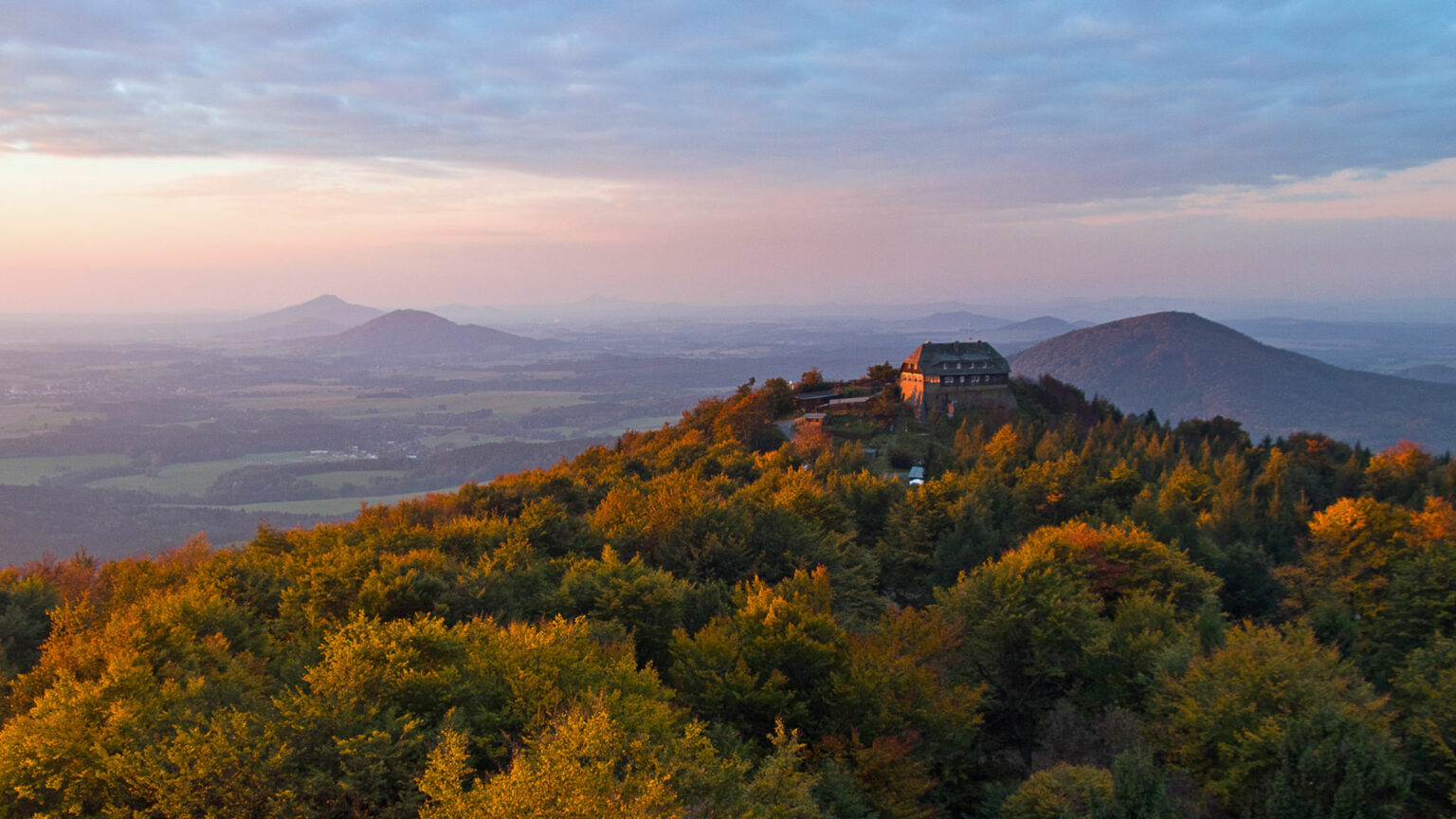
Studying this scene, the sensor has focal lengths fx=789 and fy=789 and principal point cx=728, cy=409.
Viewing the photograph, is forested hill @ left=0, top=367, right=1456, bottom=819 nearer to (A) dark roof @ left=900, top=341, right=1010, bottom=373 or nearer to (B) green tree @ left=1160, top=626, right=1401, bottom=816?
(B) green tree @ left=1160, top=626, right=1401, bottom=816

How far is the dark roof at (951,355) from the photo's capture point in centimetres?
8675

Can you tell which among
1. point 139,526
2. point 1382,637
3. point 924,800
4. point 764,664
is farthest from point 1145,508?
point 139,526

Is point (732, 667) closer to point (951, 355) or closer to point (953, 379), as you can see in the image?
point (953, 379)

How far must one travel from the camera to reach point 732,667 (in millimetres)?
20672

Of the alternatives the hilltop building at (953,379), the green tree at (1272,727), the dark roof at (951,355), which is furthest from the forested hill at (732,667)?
the dark roof at (951,355)

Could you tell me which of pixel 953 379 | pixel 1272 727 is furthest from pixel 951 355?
pixel 1272 727

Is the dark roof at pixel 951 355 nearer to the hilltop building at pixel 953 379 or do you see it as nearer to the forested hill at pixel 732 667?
the hilltop building at pixel 953 379

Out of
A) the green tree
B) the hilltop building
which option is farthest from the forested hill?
the hilltop building

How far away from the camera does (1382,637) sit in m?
36.1

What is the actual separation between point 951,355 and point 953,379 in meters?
3.80

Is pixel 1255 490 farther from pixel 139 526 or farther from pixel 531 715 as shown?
pixel 139 526

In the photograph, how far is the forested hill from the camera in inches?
568

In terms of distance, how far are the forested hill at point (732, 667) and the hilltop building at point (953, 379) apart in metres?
36.5

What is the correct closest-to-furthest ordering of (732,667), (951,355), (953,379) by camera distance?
1. (732,667)
2. (953,379)
3. (951,355)
